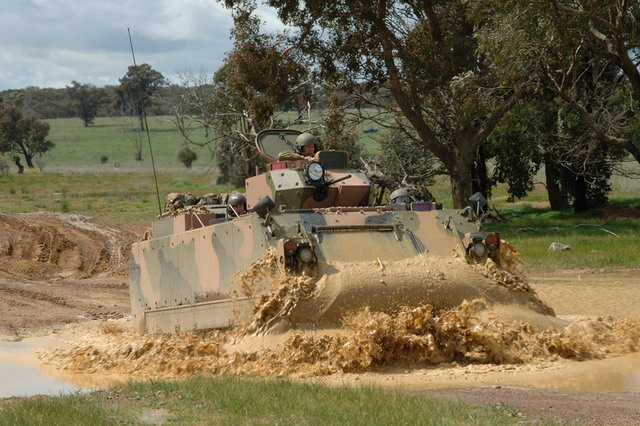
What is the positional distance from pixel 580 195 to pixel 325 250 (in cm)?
2629

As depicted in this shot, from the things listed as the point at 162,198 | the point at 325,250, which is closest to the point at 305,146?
the point at 325,250

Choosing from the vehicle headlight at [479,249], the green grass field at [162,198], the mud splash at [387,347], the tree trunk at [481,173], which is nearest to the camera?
the mud splash at [387,347]

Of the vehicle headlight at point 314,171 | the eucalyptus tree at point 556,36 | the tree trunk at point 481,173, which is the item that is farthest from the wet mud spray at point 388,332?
the tree trunk at point 481,173

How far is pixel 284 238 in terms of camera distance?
435 inches

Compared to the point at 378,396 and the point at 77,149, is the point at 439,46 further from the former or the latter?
the point at 77,149

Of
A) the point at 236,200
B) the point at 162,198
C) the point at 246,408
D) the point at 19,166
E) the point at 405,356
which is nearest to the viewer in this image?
the point at 246,408

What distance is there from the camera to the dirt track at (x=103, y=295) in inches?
323

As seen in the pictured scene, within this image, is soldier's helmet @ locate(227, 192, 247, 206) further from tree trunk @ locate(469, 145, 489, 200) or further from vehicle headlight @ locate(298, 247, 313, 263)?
tree trunk @ locate(469, 145, 489, 200)

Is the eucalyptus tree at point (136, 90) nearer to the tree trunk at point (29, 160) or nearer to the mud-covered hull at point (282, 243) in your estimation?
the tree trunk at point (29, 160)

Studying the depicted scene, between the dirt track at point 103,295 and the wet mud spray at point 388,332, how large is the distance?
33cm

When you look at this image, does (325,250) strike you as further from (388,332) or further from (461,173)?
(461,173)

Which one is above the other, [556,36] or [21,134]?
[21,134]

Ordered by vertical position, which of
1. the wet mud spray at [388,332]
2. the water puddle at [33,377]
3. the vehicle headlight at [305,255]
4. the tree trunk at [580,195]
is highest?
the vehicle headlight at [305,255]

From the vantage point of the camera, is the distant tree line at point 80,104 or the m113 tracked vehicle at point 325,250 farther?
the distant tree line at point 80,104
